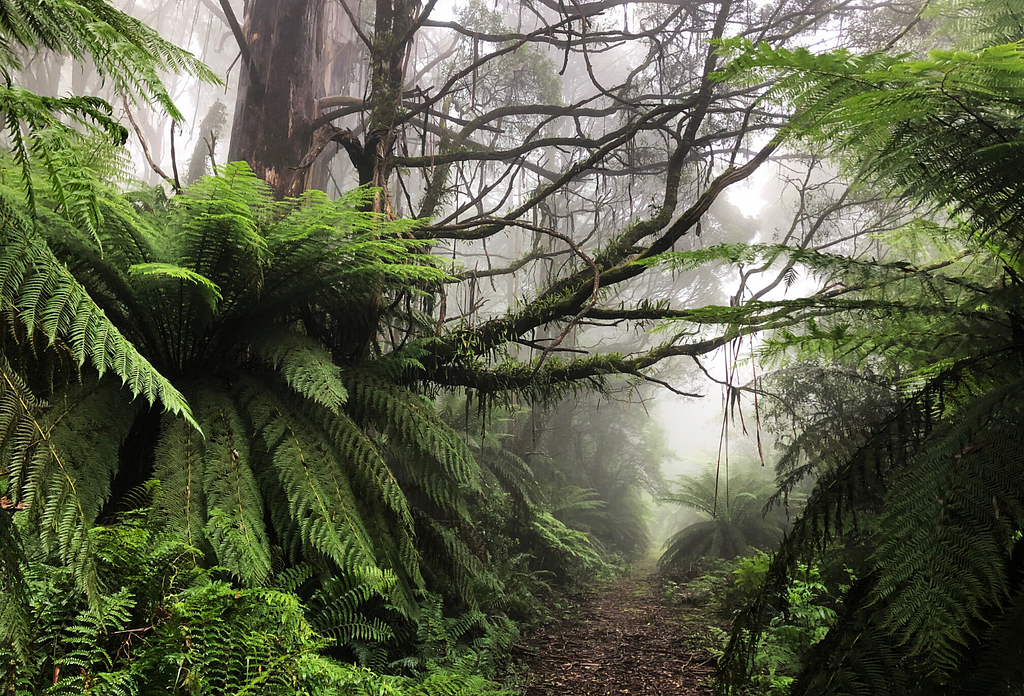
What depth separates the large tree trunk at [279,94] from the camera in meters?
3.68

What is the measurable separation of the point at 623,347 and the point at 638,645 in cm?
898

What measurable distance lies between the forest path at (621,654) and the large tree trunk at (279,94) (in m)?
3.31

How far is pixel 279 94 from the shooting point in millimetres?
3773

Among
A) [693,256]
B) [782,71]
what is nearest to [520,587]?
[693,256]

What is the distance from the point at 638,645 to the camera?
3564 millimetres

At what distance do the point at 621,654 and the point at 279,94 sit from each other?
434 cm

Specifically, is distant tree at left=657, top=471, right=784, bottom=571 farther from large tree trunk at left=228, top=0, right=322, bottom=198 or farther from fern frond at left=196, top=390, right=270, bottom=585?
fern frond at left=196, top=390, right=270, bottom=585

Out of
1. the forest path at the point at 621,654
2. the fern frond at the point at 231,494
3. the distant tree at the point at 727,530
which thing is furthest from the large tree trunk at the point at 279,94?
the distant tree at the point at 727,530

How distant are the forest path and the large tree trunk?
10.9ft

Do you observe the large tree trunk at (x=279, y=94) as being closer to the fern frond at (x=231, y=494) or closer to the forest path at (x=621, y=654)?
the fern frond at (x=231, y=494)

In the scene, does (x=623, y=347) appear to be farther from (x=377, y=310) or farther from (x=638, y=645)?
(x=377, y=310)

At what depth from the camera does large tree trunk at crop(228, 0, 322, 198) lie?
3682 millimetres

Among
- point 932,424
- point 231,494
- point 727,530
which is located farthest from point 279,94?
point 727,530

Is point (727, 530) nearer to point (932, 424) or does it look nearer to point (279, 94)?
point (932, 424)
